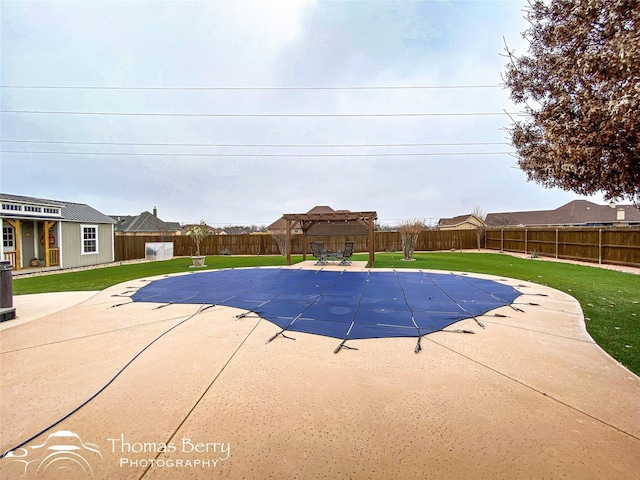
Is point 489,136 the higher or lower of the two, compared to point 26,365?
higher

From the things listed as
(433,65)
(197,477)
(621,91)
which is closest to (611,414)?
(621,91)

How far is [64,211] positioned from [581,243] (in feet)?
82.2

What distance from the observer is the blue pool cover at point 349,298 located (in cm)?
464

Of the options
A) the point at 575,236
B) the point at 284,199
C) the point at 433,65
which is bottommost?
the point at 575,236

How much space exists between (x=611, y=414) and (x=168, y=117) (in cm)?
2004

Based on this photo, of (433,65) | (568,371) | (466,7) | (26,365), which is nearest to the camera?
(568,371)

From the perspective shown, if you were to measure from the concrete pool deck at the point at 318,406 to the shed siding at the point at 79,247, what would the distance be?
12.4 m

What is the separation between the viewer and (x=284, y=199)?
32656 millimetres

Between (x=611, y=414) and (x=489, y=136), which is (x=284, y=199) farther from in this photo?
(x=611, y=414)

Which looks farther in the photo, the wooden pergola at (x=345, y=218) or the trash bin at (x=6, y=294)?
the wooden pergola at (x=345, y=218)
